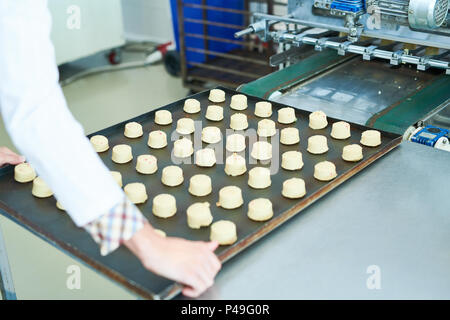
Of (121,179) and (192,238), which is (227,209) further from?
(121,179)

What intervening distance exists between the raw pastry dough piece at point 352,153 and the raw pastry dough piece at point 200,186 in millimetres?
428

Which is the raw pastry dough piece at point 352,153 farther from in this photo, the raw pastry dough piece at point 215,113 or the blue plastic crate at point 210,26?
the blue plastic crate at point 210,26

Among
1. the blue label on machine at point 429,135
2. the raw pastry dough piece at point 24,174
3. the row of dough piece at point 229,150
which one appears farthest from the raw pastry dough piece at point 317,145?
the raw pastry dough piece at point 24,174

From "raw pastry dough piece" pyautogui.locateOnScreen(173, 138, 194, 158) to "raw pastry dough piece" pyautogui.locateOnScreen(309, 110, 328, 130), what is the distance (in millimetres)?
427

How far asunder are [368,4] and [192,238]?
1.09 m

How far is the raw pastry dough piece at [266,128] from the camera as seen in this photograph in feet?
5.86

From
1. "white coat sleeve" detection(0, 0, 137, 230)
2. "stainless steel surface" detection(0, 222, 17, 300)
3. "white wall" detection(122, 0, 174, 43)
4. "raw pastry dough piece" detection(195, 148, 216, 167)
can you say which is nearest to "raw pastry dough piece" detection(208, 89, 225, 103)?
"raw pastry dough piece" detection(195, 148, 216, 167)

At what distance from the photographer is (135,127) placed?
1805 mm

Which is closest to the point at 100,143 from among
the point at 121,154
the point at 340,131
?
the point at 121,154

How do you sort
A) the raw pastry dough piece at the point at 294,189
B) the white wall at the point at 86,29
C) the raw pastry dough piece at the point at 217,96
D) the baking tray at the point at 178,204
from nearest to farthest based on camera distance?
1. the baking tray at the point at 178,204
2. the raw pastry dough piece at the point at 294,189
3. the raw pastry dough piece at the point at 217,96
4. the white wall at the point at 86,29

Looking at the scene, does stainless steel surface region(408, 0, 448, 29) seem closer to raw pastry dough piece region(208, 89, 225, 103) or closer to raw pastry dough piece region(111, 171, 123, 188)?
raw pastry dough piece region(208, 89, 225, 103)

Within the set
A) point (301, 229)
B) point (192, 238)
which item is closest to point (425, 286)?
point (301, 229)

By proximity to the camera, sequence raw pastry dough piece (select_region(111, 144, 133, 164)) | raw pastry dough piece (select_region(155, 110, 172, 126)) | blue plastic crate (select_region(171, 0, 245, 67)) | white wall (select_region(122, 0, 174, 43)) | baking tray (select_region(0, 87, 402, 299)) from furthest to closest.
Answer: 1. white wall (select_region(122, 0, 174, 43))
2. blue plastic crate (select_region(171, 0, 245, 67))
3. raw pastry dough piece (select_region(155, 110, 172, 126))
4. raw pastry dough piece (select_region(111, 144, 133, 164))
5. baking tray (select_region(0, 87, 402, 299))

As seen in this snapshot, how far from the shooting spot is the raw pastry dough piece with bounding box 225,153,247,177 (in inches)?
62.1
